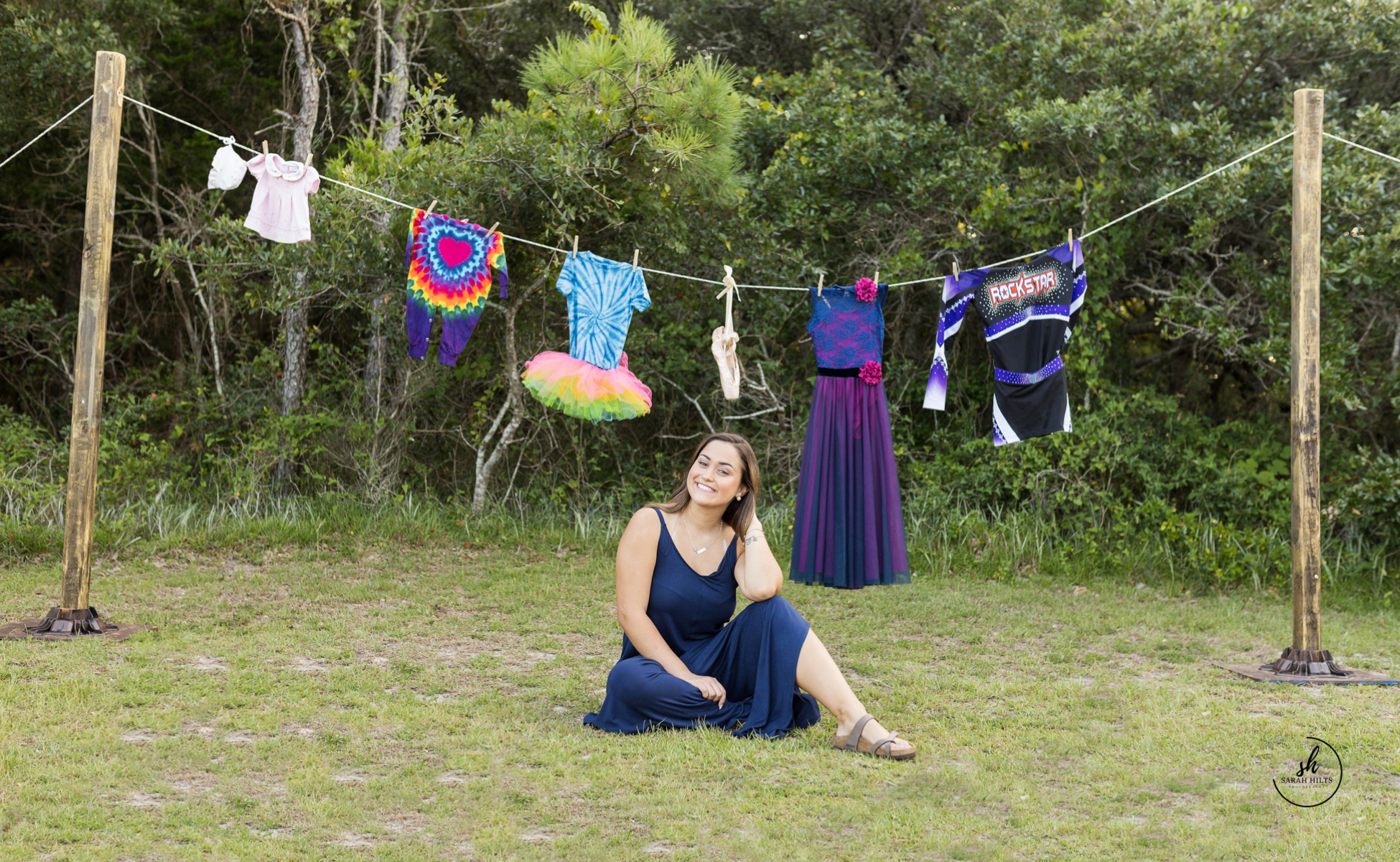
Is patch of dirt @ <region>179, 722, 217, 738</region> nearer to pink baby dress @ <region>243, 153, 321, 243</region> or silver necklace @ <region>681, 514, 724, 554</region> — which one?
silver necklace @ <region>681, 514, 724, 554</region>

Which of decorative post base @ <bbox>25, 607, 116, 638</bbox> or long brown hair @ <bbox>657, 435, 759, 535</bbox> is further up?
long brown hair @ <bbox>657, 435, 759, 535</bbox>

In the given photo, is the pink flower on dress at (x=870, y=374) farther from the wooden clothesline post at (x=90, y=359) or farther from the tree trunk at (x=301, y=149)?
the tree trunk at (x=301, y=149)

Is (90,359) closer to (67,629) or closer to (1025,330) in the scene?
(67,629)

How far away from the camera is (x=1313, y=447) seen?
4715 mm

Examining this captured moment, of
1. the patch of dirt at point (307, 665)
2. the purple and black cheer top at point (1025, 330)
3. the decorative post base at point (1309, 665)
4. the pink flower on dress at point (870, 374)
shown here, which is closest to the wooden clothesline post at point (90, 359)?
the patch of dirt at point (307, 665)

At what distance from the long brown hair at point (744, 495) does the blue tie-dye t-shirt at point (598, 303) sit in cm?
200

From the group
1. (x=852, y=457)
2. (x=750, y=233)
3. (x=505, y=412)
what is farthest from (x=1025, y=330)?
(x=505, y=412)

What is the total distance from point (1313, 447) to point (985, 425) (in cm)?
352

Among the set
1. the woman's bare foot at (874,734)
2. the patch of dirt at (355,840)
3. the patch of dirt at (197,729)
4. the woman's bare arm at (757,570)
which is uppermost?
the woman's bare arm at (757,570)

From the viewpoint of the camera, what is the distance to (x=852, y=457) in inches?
218

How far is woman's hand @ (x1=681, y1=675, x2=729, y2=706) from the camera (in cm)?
364

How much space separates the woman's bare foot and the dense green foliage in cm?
391

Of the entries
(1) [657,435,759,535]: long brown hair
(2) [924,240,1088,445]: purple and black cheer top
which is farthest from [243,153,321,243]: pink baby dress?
(2) [924,240,1088,445]: purple and black cheer top

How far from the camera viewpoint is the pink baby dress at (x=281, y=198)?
5.27 meters
